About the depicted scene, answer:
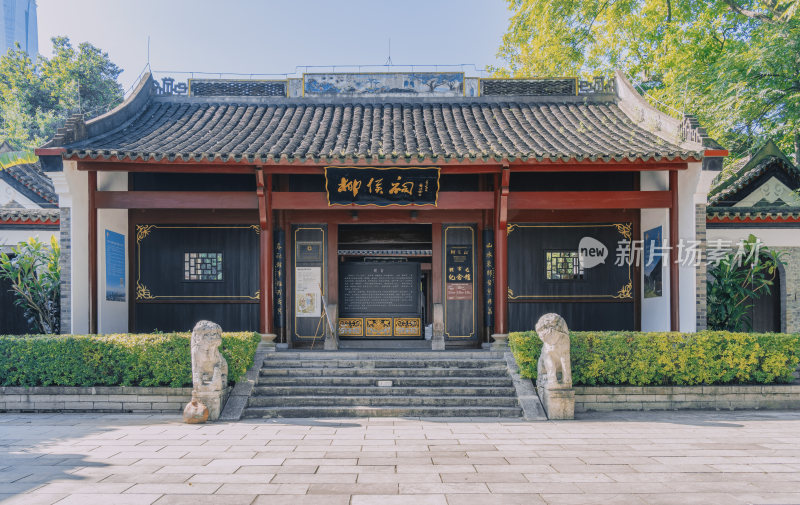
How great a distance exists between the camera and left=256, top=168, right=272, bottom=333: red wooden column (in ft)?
32.6

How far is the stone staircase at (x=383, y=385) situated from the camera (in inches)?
317

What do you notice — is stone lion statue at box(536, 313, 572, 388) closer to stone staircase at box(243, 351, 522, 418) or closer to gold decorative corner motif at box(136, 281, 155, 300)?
stone staircase at box(243, 351, 522, 418)

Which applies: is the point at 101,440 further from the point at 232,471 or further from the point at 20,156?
the point at 20,156

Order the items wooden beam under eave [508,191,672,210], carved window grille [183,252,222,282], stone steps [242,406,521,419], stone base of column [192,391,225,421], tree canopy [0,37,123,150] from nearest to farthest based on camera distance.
Result: stone base of column [192,391,225,421] < stone steps [242,406,521,419] < wooden beam under eave [508,191,672,210] < carved window grille [183,252,222,282] < tree canopy [0,37,123,150]

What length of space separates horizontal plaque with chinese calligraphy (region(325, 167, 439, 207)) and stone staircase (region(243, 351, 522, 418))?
2.40 meters

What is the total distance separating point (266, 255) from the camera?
33.1 feet

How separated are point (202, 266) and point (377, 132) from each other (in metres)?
3.85

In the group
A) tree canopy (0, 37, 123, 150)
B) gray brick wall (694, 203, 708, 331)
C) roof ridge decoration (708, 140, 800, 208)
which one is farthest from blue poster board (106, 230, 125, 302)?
tree canopy (0, 37, 123, 150)

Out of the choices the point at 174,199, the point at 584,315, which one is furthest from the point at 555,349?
the point at 174,199

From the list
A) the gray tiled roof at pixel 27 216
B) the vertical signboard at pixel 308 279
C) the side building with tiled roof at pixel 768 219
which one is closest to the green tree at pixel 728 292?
the side building with tiled roof at pixel 768 219

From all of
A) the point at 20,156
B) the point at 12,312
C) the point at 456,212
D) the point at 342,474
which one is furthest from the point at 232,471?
the point at 20,156

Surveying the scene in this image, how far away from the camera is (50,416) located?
8.06 meters

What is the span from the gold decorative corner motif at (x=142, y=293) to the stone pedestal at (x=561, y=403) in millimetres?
→ 7036

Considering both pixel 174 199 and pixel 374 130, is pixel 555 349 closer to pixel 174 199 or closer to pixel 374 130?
pixel 374 130
